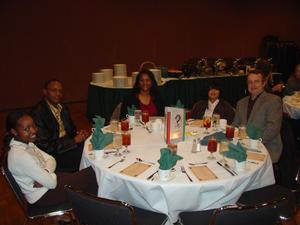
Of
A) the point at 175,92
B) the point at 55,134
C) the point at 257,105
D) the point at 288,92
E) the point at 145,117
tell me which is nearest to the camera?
the point at 257,105

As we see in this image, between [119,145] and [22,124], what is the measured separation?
0.72 metres

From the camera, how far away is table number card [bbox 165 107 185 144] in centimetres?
242

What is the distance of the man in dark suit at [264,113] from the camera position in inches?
111

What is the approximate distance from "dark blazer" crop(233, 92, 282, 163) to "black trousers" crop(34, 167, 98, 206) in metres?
1.51

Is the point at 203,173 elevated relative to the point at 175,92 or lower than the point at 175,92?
lower

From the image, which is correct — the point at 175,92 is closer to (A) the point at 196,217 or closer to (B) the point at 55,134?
(B) the point at 55,134

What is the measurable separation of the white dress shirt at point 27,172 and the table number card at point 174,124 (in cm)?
90

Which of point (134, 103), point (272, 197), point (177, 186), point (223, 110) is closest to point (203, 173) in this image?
point (177, 186)

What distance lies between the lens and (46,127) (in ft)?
10.3

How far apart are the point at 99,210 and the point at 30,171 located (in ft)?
2.14

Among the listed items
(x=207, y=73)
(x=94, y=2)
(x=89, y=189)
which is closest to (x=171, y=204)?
(x=89, y=189)

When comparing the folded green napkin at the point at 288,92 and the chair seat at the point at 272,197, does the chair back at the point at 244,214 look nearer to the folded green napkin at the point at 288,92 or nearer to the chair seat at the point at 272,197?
A: the chair seat at the point at 272,197

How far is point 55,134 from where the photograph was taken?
323cm

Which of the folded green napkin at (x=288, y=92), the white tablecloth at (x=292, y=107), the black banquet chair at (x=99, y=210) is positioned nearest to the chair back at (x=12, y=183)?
the black banquet chair at (x=99, y=210)
